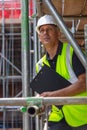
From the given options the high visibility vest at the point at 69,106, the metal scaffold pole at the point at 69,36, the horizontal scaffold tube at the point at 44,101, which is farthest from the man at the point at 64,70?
the horizontal scaffold tube at the point at 44,101

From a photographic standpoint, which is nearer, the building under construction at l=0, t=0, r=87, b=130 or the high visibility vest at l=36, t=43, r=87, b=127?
the high visibility vest at l=36, t=43, r=87, b=127

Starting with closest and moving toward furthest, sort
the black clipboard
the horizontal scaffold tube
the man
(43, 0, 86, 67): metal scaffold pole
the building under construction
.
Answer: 1. the horizontal scaffold tube
2. (43, 0, 86, 67): metal scaffold pole
3. the man
4. the black clipboard
5. the building under construction

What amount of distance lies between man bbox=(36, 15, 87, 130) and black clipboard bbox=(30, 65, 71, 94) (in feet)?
0.16

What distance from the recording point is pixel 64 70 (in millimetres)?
3375

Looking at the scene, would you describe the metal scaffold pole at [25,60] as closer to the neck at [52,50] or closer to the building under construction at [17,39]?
the neck at [52,50]

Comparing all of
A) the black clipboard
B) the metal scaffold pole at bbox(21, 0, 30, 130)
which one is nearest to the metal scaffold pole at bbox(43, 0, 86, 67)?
the metal scaffold pole at bbox(21, 0, 30, 130)

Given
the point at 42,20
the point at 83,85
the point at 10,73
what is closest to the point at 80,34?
the point at 42,20

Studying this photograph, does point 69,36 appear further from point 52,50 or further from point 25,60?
point 52,50

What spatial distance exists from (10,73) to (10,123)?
1293mm

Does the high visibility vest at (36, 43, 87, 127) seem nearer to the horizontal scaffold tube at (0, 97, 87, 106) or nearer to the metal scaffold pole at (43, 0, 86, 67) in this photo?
the metal scaffold pole at (43, 0, 86, 67)

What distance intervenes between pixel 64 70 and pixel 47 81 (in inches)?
6.3

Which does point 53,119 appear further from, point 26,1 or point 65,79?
point 26,1

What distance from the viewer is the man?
3252 millimetres

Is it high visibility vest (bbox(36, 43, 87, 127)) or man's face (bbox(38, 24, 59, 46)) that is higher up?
man's face (bbox(38, 24, 59, 46))
